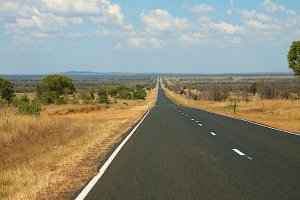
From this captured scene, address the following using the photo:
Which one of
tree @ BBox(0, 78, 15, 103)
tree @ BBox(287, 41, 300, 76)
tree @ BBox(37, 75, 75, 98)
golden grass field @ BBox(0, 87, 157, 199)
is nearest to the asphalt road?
golden grass field @ BBox(0, 87, 157, 199)

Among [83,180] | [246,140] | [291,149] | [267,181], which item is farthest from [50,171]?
[246,140]

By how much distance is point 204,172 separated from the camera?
10.4 meters

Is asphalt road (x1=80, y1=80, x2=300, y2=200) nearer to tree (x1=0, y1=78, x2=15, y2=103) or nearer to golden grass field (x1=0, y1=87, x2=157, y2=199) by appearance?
golden grass field (x1=0, y1=87, x2=157, y2=199)

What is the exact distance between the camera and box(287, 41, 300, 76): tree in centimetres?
6141

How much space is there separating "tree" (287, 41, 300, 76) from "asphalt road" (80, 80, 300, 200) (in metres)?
47.2

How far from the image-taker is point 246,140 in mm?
17734

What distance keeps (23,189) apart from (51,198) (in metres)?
1.09

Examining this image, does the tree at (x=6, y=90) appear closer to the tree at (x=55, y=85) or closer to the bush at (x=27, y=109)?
the tree at (x=55, y=85)

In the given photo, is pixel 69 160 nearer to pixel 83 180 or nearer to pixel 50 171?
pixel 50 171

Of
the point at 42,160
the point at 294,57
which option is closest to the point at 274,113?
the point at 294,57

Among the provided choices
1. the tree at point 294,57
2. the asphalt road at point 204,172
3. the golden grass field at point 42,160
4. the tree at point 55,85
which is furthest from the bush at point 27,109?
the tree at point 55,85

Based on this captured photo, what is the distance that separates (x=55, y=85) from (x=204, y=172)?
96.5 meters

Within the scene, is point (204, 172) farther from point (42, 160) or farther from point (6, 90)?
point (6, 90)

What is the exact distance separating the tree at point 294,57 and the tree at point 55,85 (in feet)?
180
